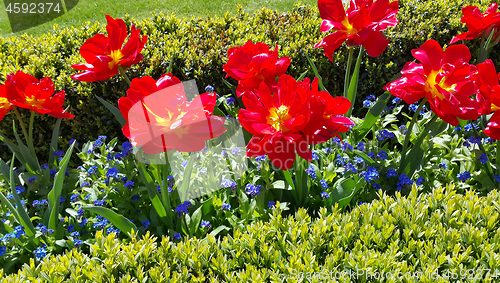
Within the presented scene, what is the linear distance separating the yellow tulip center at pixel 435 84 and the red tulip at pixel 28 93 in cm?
216

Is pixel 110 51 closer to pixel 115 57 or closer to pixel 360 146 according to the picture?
pixel 115 57

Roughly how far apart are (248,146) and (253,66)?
499mm

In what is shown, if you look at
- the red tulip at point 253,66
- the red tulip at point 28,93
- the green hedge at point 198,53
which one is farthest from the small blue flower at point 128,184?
the green hedge at point 198,53

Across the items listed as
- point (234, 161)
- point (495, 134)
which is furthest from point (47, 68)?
point (495, 134)

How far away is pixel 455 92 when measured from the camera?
164 cm

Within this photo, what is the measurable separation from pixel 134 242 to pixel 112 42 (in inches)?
37.3

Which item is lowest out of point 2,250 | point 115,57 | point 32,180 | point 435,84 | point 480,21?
point 2,250

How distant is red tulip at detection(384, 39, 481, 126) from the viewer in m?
1.61

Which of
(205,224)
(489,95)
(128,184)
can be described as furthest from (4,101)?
(489,95)

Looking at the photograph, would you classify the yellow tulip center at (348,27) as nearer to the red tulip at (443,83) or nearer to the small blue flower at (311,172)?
the red tulip at (443,83)

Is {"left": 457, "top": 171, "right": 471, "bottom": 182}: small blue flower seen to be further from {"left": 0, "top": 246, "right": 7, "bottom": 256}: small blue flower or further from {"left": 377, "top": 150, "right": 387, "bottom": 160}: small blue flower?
{"left": 0, "top": 246, "right": 7, "bottom": 256}: small blue flower

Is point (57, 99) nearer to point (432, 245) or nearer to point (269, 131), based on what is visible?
point (269, 131)

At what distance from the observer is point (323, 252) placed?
1.55 m

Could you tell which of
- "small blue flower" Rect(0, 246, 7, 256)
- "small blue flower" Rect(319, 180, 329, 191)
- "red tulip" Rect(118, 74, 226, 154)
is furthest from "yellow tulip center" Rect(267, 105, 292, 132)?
"small blue flower" Rect(0, 246, 7, 256)
